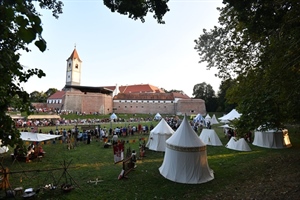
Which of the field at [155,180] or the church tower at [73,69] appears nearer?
the field at [155,180]

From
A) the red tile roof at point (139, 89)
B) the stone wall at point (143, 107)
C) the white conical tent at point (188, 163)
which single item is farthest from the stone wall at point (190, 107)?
the white conical tent at point (188, 163)

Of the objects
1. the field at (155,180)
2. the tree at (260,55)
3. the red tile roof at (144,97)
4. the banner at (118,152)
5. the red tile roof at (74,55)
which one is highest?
the red tile roof at (74,55)

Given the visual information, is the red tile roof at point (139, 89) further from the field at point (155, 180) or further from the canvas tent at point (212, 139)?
the field at point (155, 180)

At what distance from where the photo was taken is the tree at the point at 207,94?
61.8 m

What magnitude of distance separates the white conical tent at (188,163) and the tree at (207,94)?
5484 cm

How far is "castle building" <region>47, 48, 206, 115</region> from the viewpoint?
5122cm

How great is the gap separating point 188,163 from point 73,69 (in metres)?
58.6

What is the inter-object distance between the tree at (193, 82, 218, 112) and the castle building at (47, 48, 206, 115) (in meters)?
6.15

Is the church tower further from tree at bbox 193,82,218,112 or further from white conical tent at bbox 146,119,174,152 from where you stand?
white conical tent at bbox 146,119,174,152

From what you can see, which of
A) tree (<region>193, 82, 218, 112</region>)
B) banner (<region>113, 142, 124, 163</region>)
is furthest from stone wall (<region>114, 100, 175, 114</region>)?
banner (<region>113, 142, 124, 163</region>)

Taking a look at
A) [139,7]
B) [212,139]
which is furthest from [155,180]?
[212,139]

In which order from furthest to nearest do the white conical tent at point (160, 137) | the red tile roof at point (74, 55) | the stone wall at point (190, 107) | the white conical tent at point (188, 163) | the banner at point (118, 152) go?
1. the red tile roof at point (74, 55)
2. the stone wall at point (190, 107)
3. the white conical tent at point (160, 137)
4. the banner at point (118, 152)
5. the white conical tent at point (188, 163)

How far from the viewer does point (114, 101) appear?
5809cm

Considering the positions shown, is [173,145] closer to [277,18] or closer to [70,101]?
[277,18]
